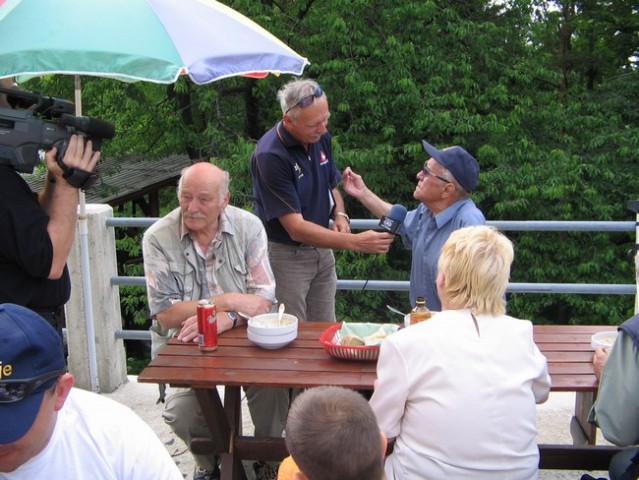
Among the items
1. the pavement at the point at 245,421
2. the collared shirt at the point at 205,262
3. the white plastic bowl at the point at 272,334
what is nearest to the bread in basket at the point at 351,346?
the white plastic bowl at the point at 272,334

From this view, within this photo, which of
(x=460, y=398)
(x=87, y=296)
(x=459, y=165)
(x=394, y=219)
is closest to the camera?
(x=460, y=398)

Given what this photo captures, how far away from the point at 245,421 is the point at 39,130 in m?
2.12

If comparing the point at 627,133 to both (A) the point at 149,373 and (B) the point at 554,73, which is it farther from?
(A) the point at 149,373

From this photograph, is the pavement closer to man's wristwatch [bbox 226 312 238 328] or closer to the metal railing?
the metal railing

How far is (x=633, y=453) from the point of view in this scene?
2.53 m

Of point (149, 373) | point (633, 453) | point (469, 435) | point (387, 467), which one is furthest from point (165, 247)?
point (633, 453)

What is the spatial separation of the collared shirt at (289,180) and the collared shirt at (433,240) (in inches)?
29.1

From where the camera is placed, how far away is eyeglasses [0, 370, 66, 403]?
1.40 metres

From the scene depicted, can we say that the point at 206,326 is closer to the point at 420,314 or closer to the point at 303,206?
the point at 420,314

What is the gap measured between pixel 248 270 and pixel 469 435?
1571 millimetres

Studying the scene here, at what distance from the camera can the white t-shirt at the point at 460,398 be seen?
6.97ft

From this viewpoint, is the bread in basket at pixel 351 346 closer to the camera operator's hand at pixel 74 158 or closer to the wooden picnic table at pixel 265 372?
the wooden picnic table at pixel 265 372

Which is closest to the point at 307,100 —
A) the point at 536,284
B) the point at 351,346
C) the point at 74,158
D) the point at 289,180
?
the point at 289,180

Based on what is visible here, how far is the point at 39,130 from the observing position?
8.42 feet
